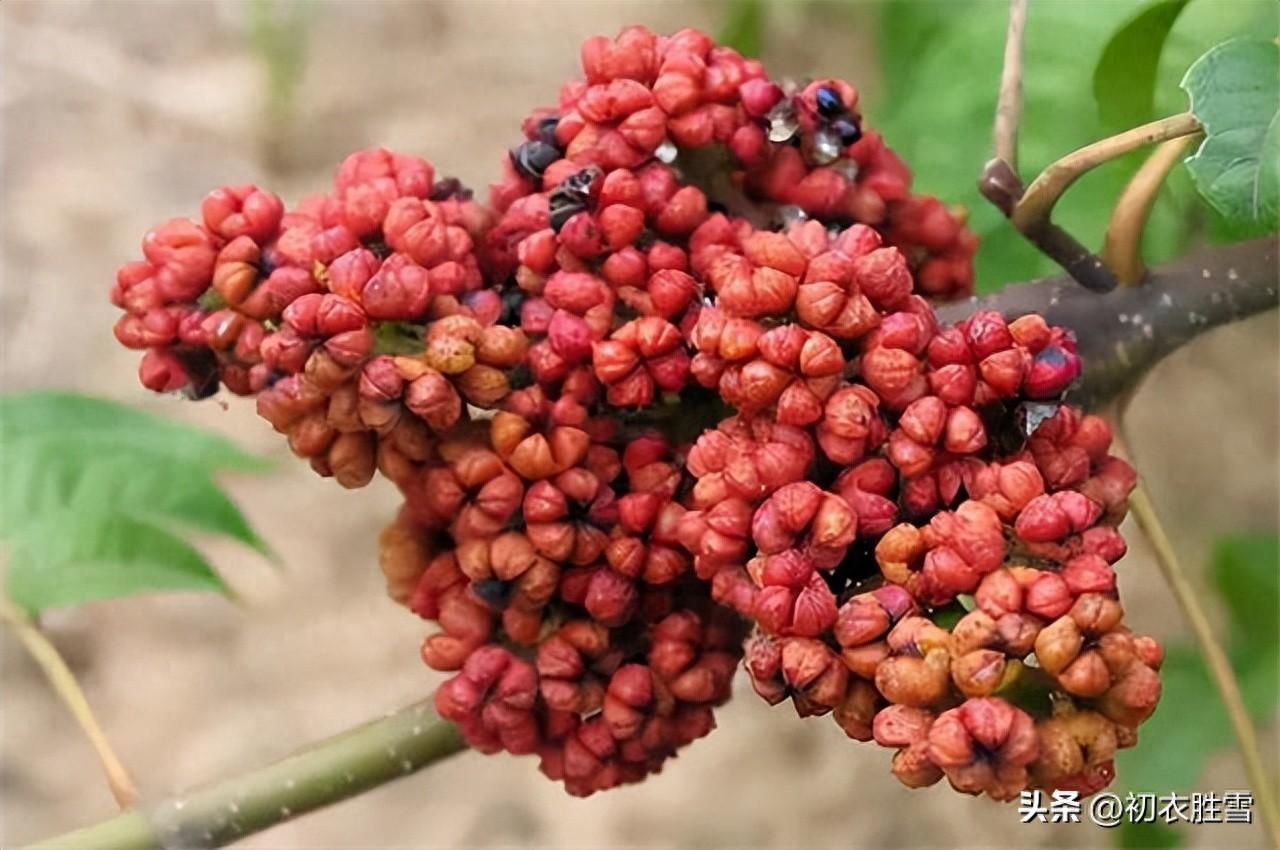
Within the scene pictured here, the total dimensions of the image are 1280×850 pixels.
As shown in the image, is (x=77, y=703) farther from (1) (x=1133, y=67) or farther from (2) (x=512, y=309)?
(1) (x=1133, y=67)

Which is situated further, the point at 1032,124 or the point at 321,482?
the point at 321,482

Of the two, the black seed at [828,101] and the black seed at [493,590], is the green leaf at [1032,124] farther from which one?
the black seed at [493,590]

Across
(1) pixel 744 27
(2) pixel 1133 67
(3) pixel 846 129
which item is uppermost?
(1) pixel 744 27

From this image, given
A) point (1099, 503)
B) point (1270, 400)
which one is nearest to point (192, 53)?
point (1270, 400)

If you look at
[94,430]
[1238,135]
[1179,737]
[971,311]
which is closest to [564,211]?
[971,311]

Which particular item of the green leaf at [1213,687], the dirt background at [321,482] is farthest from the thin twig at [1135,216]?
the dirt background at [321,482]
